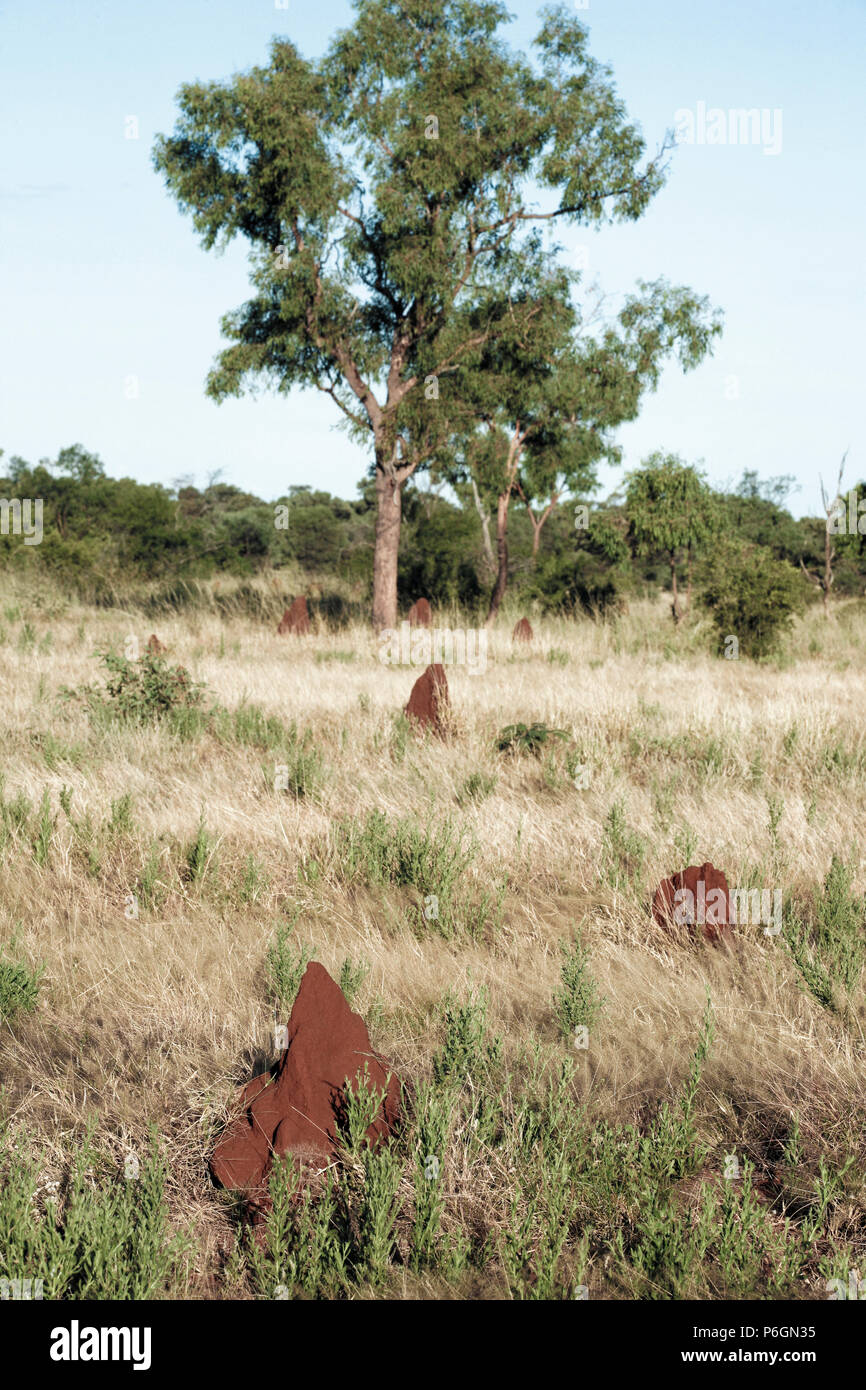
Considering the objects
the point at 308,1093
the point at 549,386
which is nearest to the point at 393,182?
the point at 549,386

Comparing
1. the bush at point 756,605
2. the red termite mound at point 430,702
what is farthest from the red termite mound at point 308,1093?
the bush at point 756,605

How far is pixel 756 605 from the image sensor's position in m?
13.4

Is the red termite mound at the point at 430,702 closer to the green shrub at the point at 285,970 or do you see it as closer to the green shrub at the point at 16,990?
the green shrub at the point at 285,970

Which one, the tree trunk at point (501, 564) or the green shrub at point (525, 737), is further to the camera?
the tree trunk at point (501, 564)

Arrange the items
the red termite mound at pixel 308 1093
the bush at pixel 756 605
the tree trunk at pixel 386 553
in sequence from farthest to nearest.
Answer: the tree trunk at pixel 386 553 → the bush at pixel 756 605 → the red termite mound at pixel 308 1093

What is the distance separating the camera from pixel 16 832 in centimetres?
511

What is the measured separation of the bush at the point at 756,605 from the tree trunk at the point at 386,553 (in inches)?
216

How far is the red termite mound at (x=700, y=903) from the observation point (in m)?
3.96

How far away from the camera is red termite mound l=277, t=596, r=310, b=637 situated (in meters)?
15.0

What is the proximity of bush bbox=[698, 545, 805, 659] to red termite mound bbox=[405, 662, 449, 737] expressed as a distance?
6879 millimetres

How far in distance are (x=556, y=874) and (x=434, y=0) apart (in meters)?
15.5

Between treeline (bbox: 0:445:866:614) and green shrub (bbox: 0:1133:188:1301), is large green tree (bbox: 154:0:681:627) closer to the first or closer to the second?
treeline (bbox: 0:445:866:614)

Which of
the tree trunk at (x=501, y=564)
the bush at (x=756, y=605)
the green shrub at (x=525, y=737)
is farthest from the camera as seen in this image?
the tree trunk at (x=501, y=564)

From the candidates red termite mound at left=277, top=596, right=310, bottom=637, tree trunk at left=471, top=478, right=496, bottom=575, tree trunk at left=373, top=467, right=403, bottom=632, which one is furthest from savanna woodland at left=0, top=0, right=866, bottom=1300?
tree trunk at left=471, top=478, right=496, bottom=575
